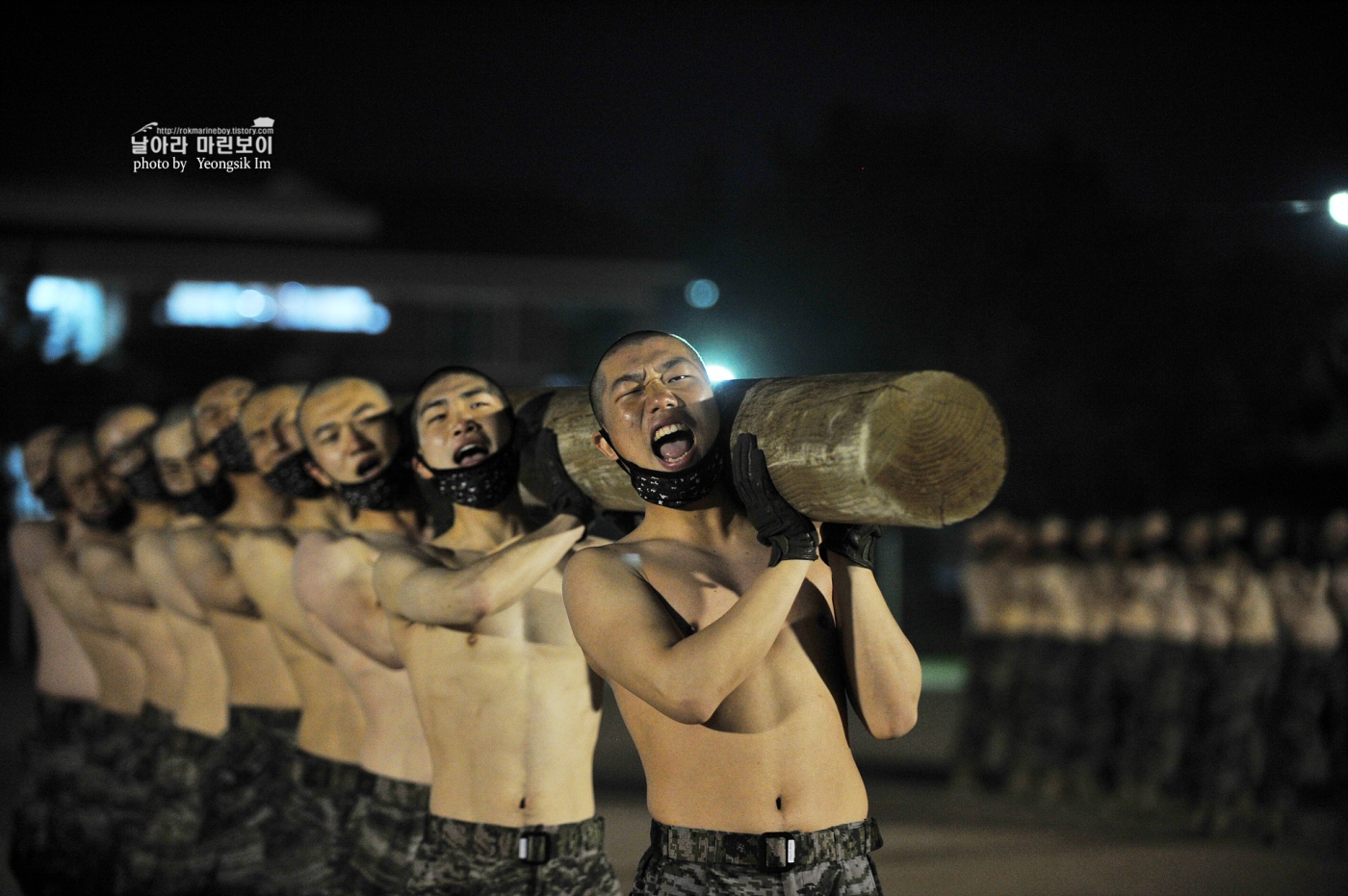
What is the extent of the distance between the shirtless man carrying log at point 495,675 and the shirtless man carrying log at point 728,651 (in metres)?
0.85

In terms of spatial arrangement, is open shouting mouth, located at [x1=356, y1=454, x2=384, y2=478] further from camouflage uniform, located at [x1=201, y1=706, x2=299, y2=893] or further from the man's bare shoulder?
camouflage uniform, located at [x1=201, y1=706, x2=299, y2=893]

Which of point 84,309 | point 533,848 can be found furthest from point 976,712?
point 84,309

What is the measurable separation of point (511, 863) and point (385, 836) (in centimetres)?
93

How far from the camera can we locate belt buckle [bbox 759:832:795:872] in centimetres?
347

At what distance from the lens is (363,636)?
553cm

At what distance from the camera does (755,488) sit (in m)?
3.39

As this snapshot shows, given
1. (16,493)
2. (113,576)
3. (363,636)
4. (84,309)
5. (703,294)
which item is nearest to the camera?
(363,636)

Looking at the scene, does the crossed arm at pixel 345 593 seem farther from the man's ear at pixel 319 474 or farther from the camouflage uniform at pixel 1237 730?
the camouflage uniform at pixel 1237 730

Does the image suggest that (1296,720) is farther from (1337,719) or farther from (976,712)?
(976,712)

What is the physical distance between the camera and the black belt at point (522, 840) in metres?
4.52

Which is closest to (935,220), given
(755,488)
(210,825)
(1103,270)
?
(1103,270)

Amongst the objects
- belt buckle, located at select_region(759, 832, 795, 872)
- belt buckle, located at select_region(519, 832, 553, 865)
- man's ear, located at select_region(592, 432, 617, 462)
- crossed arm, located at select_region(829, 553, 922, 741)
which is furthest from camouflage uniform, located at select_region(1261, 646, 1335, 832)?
man's ear, located at select_region(592, 432, 617, 462)

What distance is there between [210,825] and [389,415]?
7.54 feet

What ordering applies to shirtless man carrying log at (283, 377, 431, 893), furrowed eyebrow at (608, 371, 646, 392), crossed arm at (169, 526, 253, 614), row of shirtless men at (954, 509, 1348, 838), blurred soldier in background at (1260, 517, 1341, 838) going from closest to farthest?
furrowed eyebrow at (608, 371, 646, 392) < shirtless man carrying log at (283, 377, 431, 893) < crossed arm at (169, 526, 253, 614) < blurred soldier in background at (1260, 517, 1341, 838) < row of shirtless men at (954, 509, 1348, 838)
